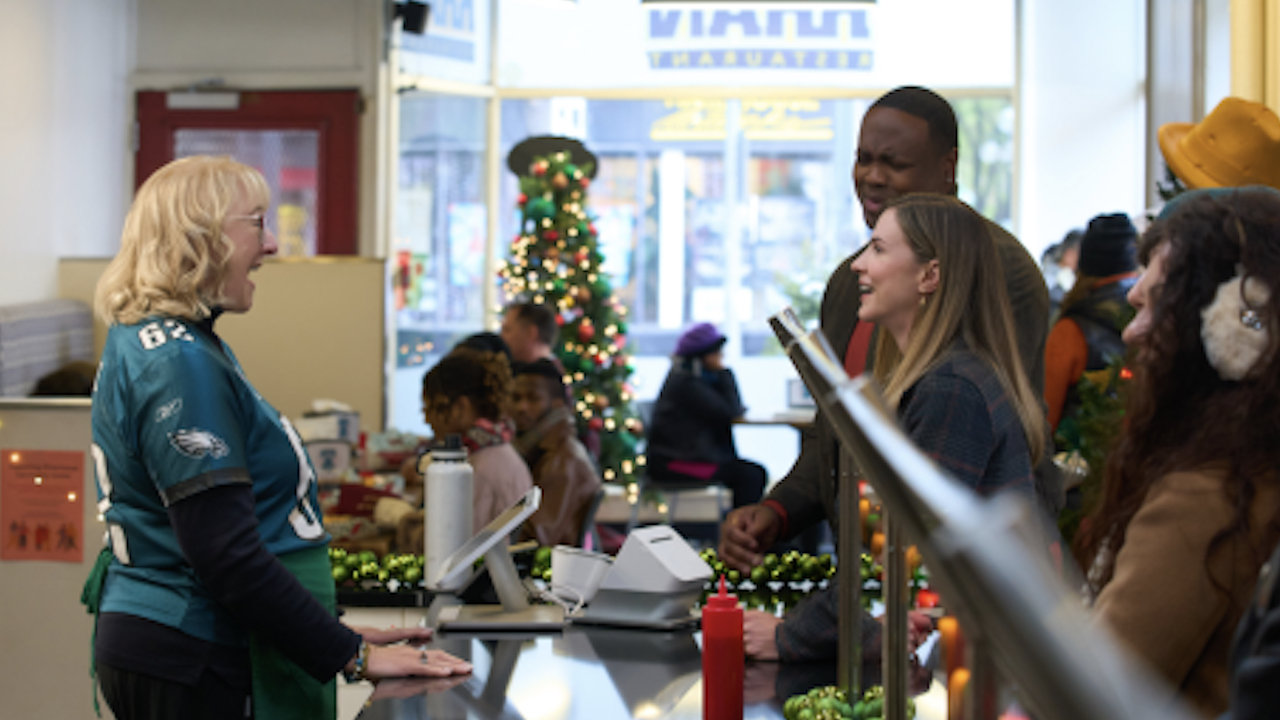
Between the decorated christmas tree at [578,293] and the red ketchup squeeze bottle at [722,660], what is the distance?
6.40 meters

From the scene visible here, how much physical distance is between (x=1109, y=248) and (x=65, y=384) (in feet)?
14.7

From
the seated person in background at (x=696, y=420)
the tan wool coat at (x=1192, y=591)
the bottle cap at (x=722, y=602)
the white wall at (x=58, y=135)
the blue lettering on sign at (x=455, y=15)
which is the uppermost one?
the blue lettering on sign at (x=455, y=15)

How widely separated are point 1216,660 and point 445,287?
8305 millimetres

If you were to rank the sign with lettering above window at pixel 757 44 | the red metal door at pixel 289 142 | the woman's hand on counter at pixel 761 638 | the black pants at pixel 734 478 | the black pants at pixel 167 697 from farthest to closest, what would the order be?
the sign with lettering above window at pixel 757 44 < the red metal door at pixel 289 142 < the black pants at pixel 734 478 < the woman's hand on counter at pixel 761 638 < the black pants at pixel 167 697

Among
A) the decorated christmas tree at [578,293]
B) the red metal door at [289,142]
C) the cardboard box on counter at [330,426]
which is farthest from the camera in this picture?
the red metal door at [289,142]

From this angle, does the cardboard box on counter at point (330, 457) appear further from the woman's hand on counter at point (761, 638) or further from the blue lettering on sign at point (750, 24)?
the blue lettering on sign at point (750, 24)

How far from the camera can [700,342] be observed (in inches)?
270

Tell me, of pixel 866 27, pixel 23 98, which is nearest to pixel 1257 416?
pixel 23 98

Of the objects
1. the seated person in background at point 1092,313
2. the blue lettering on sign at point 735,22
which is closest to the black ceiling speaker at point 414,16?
the blue lettering on sign at point 735,22

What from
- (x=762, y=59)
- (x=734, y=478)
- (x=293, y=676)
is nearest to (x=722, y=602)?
(x=293, y=676)

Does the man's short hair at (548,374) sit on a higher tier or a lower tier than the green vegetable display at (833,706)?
higher

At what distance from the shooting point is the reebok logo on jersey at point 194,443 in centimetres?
153

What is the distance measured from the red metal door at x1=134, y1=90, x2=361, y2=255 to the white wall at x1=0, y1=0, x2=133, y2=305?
1.02 ft

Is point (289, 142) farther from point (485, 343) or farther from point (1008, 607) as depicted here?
point (1008, 607)
